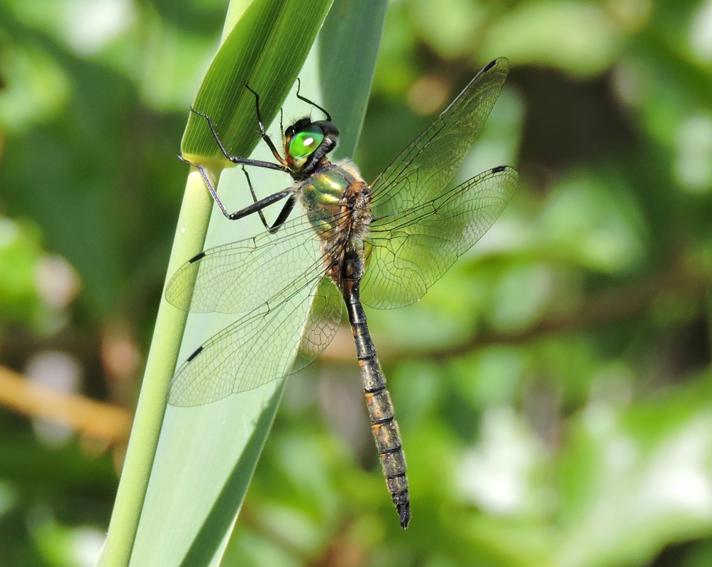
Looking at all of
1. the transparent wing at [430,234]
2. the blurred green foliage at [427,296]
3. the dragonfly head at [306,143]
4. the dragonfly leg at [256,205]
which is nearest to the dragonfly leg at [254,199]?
the dragonfly leg at [256,205]

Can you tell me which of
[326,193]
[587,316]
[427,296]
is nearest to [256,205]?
[326,193]

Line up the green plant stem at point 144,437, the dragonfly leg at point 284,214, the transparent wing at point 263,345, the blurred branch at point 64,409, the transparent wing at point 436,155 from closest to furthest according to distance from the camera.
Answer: the green plant stem at point 144,437, the transparent wing at point 263,345, the dragonfly leg at point 284,214, the transparent wing at point 436,155, the blurred branch at point 64,409

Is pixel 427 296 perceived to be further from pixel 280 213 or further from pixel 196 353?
pixel 196 353

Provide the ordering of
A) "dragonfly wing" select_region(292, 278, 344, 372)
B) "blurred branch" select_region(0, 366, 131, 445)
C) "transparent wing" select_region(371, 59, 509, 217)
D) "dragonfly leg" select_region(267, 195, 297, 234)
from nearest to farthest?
"dragonfly leg" select_region(267, 195, 297, 234) → "dragonfly wing" select_region(292, 278, 344, 372) → "transparent wing" select_region(371, 59, 509, 217) → "blurred branch" select_region(0, 366, 131, 445)

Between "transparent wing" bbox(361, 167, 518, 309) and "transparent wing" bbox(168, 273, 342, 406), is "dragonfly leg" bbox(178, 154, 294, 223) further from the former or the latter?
"transparent wing" bbox(361, 167, 518, 309)

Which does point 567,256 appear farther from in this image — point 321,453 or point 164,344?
point 164,344

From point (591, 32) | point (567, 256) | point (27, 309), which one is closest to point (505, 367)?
point (567, 256)

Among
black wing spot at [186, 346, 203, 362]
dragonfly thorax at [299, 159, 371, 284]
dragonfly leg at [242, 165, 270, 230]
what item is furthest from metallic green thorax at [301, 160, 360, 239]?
black wing spot at [186, 346, 203, 362]

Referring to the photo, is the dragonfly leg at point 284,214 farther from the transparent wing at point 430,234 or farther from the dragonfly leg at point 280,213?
the transparent wing at point 430,234
